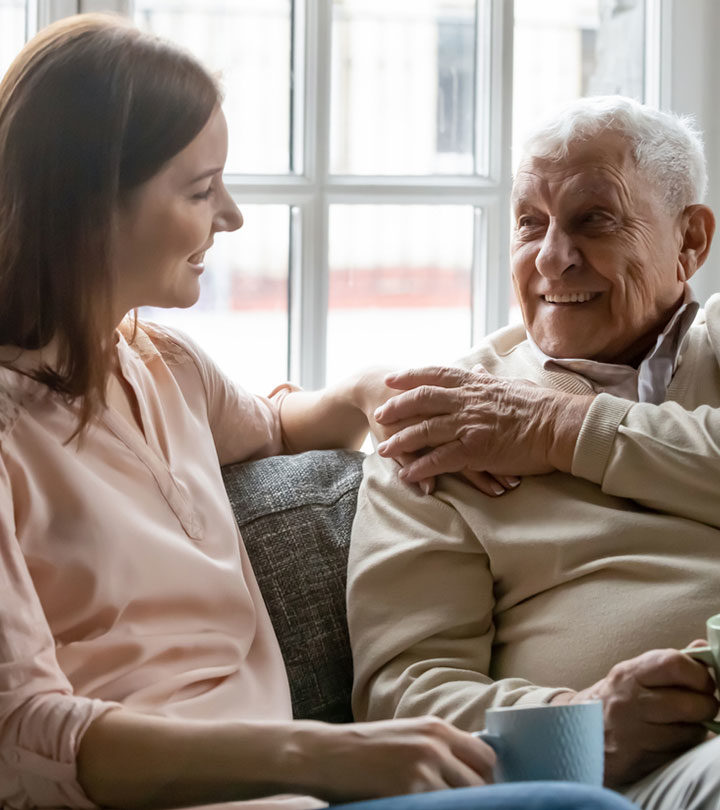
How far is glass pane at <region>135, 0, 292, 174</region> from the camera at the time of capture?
2.55 meters

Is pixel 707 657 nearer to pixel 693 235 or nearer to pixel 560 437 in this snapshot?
pixel 560 437

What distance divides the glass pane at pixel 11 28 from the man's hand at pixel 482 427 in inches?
43.6

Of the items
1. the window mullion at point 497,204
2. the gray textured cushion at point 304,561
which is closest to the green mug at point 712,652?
the gray textured cushion at point 304,561

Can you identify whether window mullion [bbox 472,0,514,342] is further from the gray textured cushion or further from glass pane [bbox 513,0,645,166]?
the gray textured cushion

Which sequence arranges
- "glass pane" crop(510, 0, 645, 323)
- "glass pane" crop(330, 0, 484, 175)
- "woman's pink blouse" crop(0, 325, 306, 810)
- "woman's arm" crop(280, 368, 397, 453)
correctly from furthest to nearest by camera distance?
"glass pane" crop(510, 0, 645, 323) < "glass pane" crop(330, 0, 484, 175) < "woman's arm" crop(280, 368, 397, 453) < "woman's pink blouse" crop(0, 325, 306, 810)

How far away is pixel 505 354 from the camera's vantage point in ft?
6.73

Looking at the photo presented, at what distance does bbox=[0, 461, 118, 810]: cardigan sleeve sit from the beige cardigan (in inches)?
21.3

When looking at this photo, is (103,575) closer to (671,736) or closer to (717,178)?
(671,736)

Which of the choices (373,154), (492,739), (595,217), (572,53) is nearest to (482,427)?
(595,217)

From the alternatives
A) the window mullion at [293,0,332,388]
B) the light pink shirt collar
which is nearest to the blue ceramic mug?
the light pink shirt collar

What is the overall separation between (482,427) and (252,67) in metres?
1.20

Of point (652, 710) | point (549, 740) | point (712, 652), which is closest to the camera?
point (549, 740)

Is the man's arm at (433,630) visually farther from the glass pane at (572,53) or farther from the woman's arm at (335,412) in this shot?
the glass pane at (572,53)

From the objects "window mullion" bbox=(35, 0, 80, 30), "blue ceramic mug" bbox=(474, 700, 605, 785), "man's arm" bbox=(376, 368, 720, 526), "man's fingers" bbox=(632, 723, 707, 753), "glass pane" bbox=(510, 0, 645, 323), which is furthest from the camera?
"glass pane" bbox=(510, 0, 645, 323)
